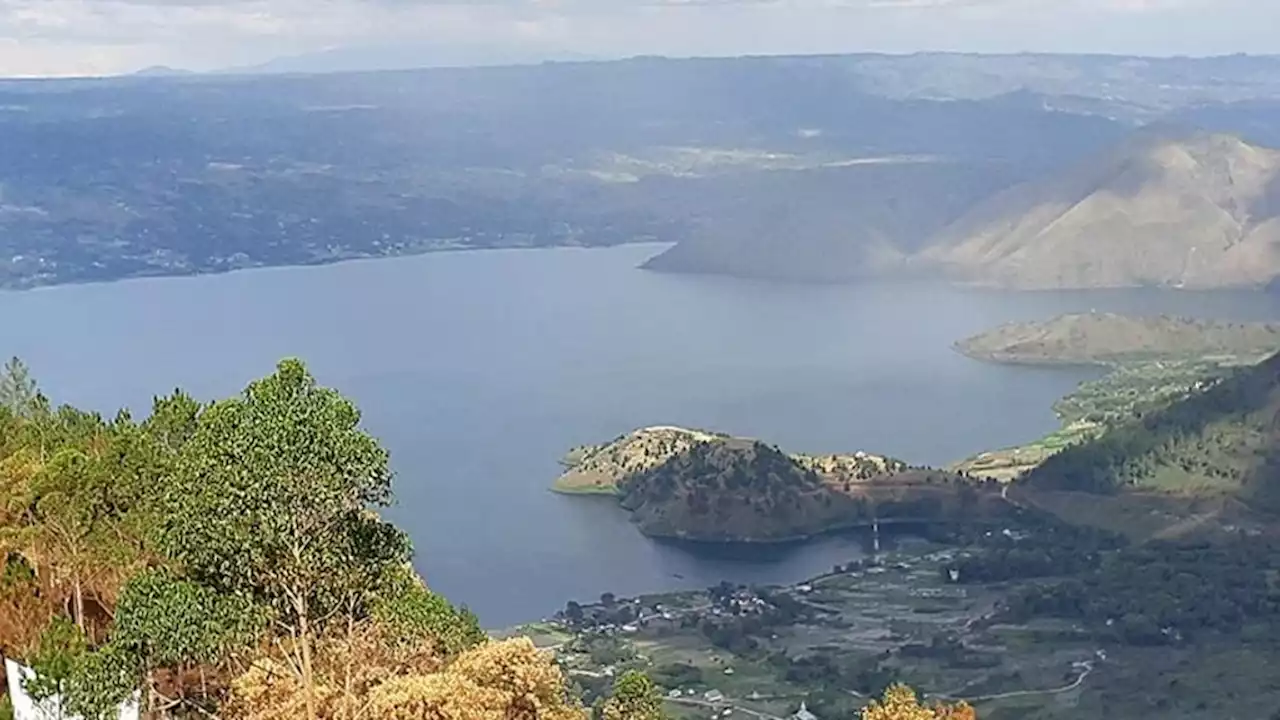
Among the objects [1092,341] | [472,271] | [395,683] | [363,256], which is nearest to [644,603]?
[395,683]

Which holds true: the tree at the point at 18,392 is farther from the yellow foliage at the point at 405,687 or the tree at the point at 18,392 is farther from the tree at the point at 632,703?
the yellow foliage at the point at 405,687

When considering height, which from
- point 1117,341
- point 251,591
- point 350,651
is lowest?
point 1117,341

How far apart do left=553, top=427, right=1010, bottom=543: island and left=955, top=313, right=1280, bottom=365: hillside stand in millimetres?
31233

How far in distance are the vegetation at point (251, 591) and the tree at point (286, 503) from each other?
1 cm

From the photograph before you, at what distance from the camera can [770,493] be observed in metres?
57.2

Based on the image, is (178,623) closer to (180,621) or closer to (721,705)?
(180,621)

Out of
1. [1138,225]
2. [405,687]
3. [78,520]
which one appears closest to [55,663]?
[78,520]

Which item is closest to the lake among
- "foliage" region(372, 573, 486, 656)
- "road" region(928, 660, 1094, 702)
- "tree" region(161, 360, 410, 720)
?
"road" region(928, 660, 1094, 702)

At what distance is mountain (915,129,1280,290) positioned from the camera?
125125mm

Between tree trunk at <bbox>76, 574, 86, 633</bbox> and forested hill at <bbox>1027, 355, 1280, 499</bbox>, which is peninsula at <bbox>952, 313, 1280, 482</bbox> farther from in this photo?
tree trunk at <bbox>76, 574, 86, 633</bbox>

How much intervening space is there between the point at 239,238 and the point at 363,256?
10901mm

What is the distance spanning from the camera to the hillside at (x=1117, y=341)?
89.1 meters

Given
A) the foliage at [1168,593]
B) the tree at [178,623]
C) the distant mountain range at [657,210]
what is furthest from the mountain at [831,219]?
the tree at [178,623]

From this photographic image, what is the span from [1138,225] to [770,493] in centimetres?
8215
